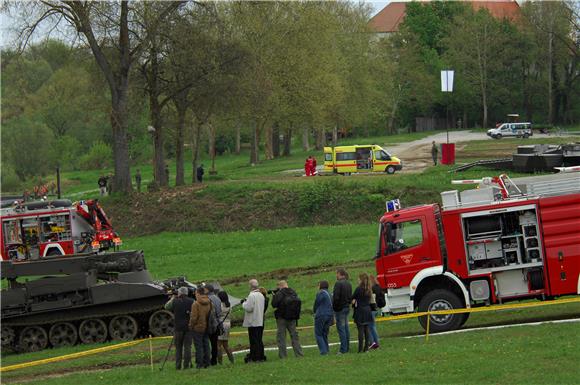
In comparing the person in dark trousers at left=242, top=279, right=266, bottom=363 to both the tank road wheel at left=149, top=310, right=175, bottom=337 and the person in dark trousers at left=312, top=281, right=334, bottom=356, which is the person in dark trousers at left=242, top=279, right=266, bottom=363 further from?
the tank road wheel at left=149, top=310, right=175, bottom=337

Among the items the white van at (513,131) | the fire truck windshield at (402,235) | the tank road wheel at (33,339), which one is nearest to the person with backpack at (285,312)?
the fire truck windshield at (402,235)

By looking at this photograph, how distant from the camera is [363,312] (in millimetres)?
20125

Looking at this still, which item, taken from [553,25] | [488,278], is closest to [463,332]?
[488,278]

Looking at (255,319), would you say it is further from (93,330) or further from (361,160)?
(361,160)

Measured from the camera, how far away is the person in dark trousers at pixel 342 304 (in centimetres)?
2030

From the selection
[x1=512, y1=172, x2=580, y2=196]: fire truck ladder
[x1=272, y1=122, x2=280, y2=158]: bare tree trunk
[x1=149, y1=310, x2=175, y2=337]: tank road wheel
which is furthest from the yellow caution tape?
[x1=272, y1=122, x2=280, y2=158]: bare tree trunk

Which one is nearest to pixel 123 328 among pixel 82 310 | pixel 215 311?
pixel 82 310

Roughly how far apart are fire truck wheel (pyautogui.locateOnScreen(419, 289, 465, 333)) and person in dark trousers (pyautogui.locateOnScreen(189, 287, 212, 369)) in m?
5.17

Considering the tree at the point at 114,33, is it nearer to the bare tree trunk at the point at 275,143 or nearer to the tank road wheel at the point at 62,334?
the tank road wheel at the point at 62,334

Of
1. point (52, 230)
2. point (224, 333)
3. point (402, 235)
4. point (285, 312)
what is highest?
point (402, 235)

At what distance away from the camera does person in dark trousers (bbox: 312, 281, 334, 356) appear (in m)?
20.1

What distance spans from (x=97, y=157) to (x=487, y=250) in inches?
3447

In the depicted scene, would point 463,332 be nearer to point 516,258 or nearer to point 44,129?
point 516,258

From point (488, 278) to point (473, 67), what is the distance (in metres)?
88.0
